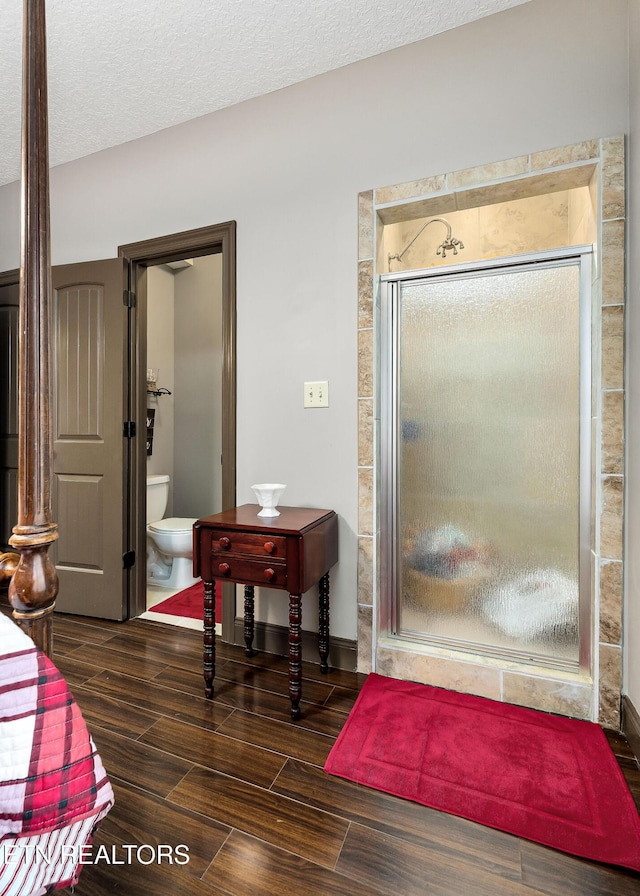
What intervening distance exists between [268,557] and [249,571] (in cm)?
10

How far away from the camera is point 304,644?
84.7 inches

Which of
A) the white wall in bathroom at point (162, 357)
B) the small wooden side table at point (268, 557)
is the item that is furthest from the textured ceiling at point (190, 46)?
the small wooden side table at point (268, 557)

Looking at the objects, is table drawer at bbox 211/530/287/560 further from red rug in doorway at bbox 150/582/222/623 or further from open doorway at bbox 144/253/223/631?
open doorway at bbox 144/253/223/631

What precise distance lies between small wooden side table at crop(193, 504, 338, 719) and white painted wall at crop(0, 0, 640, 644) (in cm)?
32

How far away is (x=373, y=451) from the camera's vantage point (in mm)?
2033

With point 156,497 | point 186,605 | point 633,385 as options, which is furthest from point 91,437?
point 633,385

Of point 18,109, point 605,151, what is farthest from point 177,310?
point 605,151

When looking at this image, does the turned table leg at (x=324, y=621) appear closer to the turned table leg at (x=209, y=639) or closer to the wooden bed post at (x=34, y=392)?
the turned table leg at (x=209, y=639)

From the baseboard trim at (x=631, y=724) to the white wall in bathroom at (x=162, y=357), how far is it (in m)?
3.50

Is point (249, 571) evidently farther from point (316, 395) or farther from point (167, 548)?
point (167, 548)

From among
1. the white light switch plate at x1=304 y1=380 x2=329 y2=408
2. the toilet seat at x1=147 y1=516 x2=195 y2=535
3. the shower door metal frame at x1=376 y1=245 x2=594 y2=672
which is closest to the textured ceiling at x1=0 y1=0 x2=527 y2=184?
the shower door metal frame at x1=376 y1=245 x2=594 y2=672

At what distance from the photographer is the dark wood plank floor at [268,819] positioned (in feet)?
3.58

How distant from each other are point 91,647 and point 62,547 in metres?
0.68

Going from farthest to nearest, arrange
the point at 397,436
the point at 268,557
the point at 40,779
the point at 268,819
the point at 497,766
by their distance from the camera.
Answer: the point at 397,436 < the point at 268,557 < the point at 497,766 < the point at 268,819 < the point at 40,779
